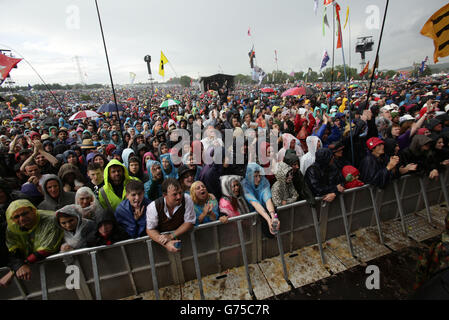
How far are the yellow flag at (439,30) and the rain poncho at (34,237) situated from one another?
258 inches

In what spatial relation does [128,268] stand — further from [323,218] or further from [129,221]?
[323,218]

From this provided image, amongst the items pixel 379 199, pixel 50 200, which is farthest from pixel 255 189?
pixel 50 200

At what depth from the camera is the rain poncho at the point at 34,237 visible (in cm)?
219

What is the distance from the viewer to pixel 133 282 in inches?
109

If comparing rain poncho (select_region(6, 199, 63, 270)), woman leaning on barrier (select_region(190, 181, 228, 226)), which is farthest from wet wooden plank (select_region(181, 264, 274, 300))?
rain poncho (select_region(6, 199, 63, 270))

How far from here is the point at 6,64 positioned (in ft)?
21.5

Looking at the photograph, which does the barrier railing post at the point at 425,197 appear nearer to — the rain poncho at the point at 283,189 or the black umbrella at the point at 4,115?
the rain poncho at the point at 283,189

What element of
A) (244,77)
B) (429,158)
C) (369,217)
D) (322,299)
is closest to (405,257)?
(369,217)

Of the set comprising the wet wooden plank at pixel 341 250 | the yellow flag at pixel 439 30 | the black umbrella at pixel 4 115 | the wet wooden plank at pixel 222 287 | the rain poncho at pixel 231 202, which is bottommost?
the wet wooden plank at pixel 222 287

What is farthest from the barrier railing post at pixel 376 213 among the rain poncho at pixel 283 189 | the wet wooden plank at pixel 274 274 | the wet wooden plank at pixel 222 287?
the wet wooden plank at pixel 222 287

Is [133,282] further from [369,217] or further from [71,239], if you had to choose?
[369,217]

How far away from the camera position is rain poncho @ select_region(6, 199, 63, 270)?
219 cm
